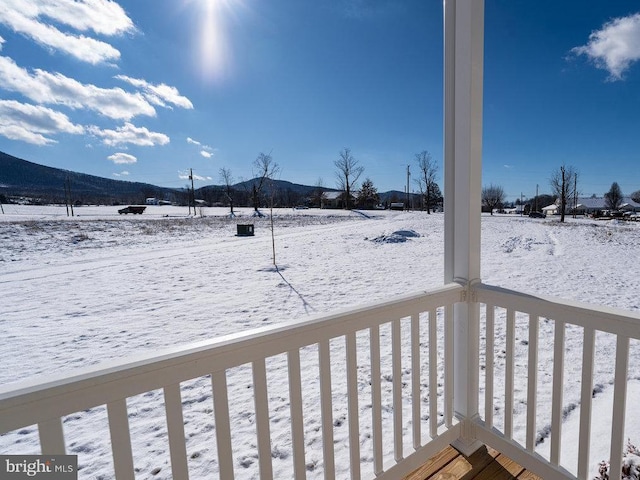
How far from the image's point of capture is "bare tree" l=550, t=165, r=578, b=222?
276cm

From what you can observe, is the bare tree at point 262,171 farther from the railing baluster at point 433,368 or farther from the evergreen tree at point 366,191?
the railing baluster at point 433,368

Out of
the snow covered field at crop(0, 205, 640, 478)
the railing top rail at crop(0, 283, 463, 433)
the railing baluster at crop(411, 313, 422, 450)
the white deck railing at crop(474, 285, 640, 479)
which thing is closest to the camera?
the railing top rail at crop(0, 283, 463, 433)

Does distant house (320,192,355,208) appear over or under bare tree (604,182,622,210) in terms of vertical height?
over

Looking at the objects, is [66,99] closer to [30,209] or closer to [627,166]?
[30,209]

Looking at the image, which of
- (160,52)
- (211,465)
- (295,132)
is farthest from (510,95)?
(211,465)

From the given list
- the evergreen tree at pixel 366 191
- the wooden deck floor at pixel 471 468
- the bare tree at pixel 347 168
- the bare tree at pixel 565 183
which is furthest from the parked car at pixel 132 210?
the bare tree at pixel 565 183

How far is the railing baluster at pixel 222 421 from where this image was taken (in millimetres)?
780

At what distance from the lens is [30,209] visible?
203cm

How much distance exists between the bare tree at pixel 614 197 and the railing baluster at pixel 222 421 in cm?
362

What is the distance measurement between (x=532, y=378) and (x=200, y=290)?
3.60 metres

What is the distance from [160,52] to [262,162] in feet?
4.30

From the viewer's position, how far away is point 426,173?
10.1 ft

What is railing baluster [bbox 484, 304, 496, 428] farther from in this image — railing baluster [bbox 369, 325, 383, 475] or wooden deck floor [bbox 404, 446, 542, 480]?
railing baluster [bbox 369, 325, 383, 475]

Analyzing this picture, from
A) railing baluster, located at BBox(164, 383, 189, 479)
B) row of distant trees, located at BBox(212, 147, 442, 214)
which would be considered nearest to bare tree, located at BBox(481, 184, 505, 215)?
row of distant trees, located at BBox(212, 147, 442, 214)
